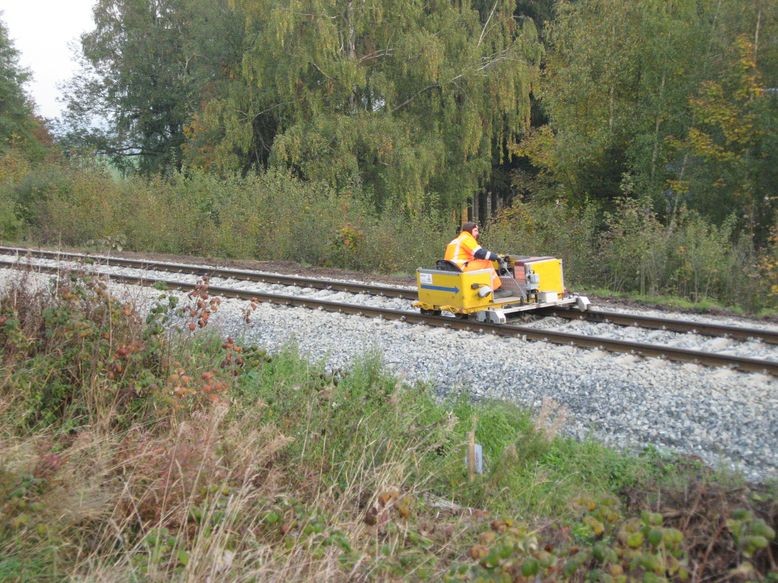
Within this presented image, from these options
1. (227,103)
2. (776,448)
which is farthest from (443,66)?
(776,448)

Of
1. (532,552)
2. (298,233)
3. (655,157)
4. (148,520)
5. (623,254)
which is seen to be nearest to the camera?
(532,552)

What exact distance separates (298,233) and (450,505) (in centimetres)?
1586

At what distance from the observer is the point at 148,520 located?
4.86 meters

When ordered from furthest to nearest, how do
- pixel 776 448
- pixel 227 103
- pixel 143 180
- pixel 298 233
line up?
pixel 227 103 → pixel 143 180 → pixel 298 233 → pixel 776 448

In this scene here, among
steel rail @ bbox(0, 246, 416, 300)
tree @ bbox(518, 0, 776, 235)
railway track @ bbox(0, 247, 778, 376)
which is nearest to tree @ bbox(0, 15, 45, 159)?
steel rail @ bbox(0, 246, 416, 300)

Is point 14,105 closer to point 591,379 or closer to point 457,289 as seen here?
point 457,289

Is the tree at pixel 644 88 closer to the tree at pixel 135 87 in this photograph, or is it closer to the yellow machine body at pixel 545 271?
the yellow machine body at pixel 545 271

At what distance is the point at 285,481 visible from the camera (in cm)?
572

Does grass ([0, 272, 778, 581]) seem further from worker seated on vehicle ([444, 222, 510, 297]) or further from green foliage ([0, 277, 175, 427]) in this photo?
worker seated on vehicle ([444, 222, 510, 297])

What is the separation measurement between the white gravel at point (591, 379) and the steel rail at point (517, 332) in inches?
7.2

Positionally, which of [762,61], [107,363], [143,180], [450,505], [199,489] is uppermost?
[762,61]

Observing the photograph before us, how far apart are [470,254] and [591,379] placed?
11.9 ft

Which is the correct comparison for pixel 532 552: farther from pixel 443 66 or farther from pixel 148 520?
pixel 443 66

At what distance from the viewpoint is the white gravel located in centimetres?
708
